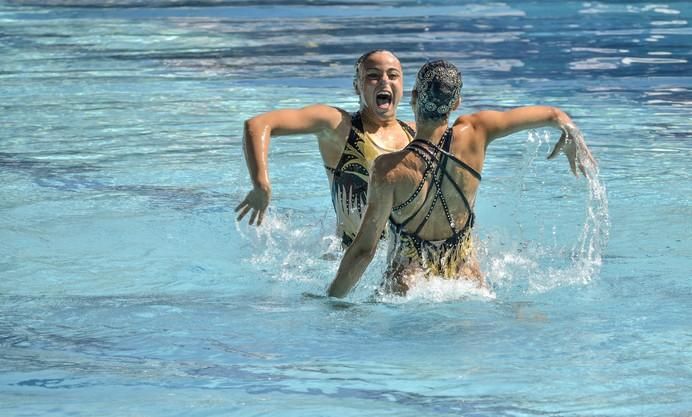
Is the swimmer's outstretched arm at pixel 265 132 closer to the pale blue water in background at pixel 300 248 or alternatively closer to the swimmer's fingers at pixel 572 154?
the pale blue water in background at pixel 300 248

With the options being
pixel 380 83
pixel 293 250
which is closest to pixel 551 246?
pixel 293 250

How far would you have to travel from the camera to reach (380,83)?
19.3ft

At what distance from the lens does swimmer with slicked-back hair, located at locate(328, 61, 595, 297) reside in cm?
500

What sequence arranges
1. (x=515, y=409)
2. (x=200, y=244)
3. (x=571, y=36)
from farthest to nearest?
(x=571, y=36)
(x=200, y=244)
(x=515, y=409)

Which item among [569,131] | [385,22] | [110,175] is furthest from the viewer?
[385,22]

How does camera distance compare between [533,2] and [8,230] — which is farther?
[533,2]

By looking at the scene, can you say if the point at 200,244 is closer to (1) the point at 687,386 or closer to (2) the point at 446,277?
(2) the point at 446,277

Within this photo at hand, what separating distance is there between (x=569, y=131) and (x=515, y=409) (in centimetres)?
169

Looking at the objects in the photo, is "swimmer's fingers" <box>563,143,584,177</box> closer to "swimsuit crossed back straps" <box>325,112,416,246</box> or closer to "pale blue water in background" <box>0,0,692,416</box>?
"pale blue water in background" <box>0,0,692,416</box>

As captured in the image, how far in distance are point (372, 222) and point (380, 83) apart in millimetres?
1109

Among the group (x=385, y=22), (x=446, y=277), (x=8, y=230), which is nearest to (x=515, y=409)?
(x=446, y=277)

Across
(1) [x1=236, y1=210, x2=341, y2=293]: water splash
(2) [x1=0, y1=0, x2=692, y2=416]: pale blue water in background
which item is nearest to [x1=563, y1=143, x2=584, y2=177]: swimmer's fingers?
(2) [x1=0, y1=0, x2=692, y2=416]: pale blue water in background

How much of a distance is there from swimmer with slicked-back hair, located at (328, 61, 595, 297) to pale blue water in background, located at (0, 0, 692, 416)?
0.14 metres

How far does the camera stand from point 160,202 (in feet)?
25.4
